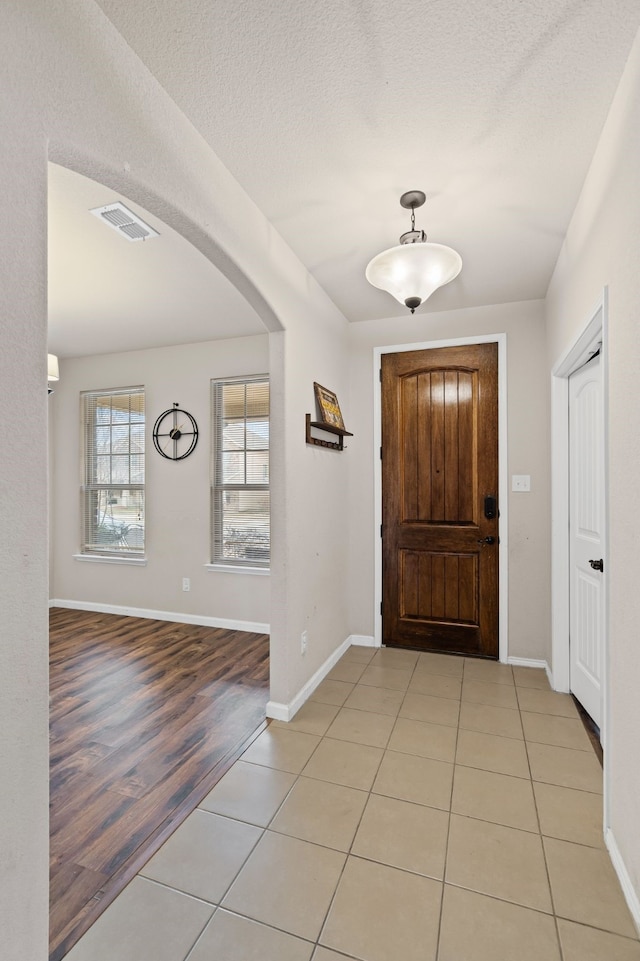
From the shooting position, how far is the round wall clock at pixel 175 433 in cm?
425

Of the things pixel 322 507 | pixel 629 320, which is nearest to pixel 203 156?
pixel 629 320

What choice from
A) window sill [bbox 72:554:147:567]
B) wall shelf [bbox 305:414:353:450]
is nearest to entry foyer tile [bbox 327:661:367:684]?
wall shelf [bbox 305:414:353:450]

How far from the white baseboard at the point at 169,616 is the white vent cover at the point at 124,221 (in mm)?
3072

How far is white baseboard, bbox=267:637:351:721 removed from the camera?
2515 millimetres

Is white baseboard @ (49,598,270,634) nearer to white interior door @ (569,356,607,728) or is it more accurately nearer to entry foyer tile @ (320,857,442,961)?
white interior door @ (569,356,607,728)

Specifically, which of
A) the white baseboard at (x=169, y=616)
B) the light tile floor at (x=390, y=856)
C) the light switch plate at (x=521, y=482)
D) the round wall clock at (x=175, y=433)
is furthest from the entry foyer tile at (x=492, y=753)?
the round wall clock at (x=175, y=433)

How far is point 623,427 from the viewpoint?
1518 mm

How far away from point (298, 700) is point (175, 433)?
2.70 m

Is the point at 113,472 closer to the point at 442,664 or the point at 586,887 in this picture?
the point at 442,664

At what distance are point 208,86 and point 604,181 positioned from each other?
1.47 m

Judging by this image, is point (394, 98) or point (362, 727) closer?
point (394, 98)

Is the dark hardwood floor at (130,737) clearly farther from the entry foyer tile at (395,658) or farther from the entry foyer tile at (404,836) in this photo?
the entry foyer tile at (395,658)

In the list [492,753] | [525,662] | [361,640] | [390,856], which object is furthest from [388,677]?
[390,856]

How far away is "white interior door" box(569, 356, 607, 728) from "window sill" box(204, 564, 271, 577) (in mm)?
2390
